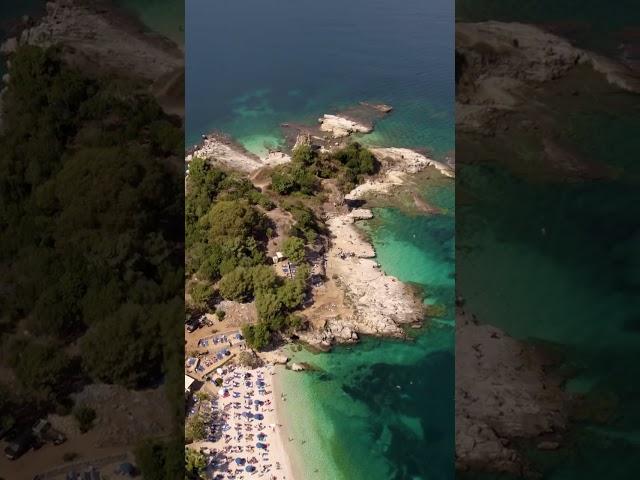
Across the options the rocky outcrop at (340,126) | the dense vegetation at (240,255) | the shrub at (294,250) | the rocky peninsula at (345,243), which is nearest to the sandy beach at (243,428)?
the dense vegetation at (240,255)

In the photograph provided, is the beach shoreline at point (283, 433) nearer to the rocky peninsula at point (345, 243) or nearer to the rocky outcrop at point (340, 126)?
the rocky peninsula at point (345, 243)

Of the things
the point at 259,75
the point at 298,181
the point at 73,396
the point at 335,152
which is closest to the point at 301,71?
the point at 259,75

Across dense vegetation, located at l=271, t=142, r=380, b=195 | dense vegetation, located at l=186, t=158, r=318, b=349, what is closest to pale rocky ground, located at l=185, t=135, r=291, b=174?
dense vegetation, located at l=271, t=142, r=380, b=195

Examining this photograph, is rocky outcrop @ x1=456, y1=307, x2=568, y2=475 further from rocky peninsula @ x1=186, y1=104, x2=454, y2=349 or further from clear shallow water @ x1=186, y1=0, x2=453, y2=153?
clear shallow water @ x1=186, y1=0, x2=453, y2=153

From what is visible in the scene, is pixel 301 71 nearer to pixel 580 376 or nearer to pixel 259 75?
pixel 259 75

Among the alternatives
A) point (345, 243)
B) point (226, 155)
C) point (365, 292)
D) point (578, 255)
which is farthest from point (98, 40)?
point (578, 255)

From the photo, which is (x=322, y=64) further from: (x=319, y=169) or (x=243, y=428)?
(x=243, y=428)
